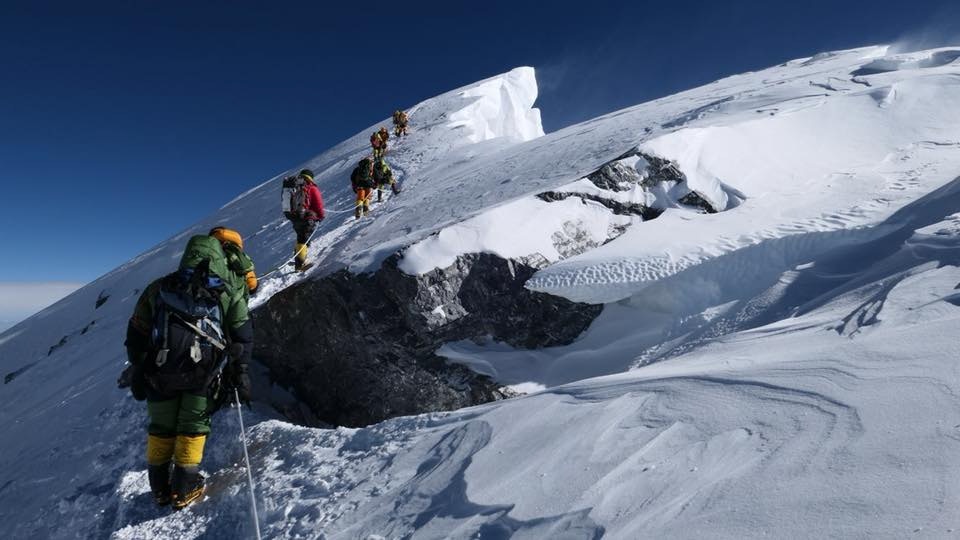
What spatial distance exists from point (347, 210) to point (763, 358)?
9.15 m

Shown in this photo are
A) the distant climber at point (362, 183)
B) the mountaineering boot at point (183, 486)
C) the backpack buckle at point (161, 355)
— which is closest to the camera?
the backpack buckle at point (161, 355)

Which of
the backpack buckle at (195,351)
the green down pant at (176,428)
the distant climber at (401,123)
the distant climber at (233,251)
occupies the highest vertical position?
the distant climber at (401,123)

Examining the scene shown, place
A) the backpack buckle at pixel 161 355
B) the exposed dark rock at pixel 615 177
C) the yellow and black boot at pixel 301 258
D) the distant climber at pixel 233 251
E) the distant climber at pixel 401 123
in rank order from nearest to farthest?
the backpack buckle at pixel 161 355, the distant climber at pixel 233 251, the exposed dark rock at pixel 615 177, the yellow and black boot at pixel 301 258, the distant climber at pixel 401 123

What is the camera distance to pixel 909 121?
7844 mm

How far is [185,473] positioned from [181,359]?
889mm

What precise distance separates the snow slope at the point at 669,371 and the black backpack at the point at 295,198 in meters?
0.72

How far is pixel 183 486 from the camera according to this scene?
3.89 meters

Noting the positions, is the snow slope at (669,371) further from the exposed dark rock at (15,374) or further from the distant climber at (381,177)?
the distant climber at (381,177)

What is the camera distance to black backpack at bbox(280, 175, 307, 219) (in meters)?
8.49

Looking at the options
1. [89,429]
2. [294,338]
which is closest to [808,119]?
[294,338]

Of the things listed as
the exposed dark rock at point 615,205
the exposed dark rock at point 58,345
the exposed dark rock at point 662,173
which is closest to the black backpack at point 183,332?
the exposed dark rock at point 615,205

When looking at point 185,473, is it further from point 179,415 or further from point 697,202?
point 697,202

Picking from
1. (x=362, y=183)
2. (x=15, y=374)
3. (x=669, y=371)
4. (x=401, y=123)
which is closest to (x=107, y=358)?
(x=15, y=374)

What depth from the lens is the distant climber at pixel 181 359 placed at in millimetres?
3816
